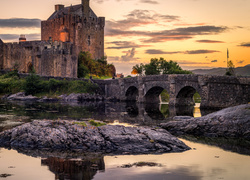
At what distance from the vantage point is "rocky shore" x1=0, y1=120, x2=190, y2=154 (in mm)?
12156

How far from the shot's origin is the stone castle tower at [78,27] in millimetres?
64312

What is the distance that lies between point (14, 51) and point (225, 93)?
4306cm

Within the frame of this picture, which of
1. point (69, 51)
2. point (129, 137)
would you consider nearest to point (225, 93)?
point (129, 137)

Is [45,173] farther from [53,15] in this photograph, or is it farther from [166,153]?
[53,15]

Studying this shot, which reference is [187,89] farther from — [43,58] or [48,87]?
[43,58]

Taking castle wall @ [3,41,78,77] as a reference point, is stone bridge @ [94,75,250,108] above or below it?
below

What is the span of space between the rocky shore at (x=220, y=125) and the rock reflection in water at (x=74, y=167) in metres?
6.52

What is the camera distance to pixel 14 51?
201ft

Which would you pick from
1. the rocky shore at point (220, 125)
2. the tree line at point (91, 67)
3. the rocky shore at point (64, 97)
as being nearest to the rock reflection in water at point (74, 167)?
the rocky shore at point (220, 125)

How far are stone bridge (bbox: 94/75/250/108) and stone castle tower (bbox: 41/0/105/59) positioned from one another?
21383mm

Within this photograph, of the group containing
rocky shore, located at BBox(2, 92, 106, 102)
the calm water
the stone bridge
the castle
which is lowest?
the calm water

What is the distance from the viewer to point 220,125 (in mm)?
16188

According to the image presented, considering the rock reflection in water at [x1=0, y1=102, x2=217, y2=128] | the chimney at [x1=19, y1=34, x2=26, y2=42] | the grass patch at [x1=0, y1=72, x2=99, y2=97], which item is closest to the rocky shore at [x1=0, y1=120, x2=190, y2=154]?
the rock reflection in water at [x1=0, y1=102, x2=217, y2=128]

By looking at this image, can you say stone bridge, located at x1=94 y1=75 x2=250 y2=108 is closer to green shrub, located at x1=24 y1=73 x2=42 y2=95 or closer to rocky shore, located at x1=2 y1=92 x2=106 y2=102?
rocky shore, located at x1=2 y1=92 x2=106 y2=102
